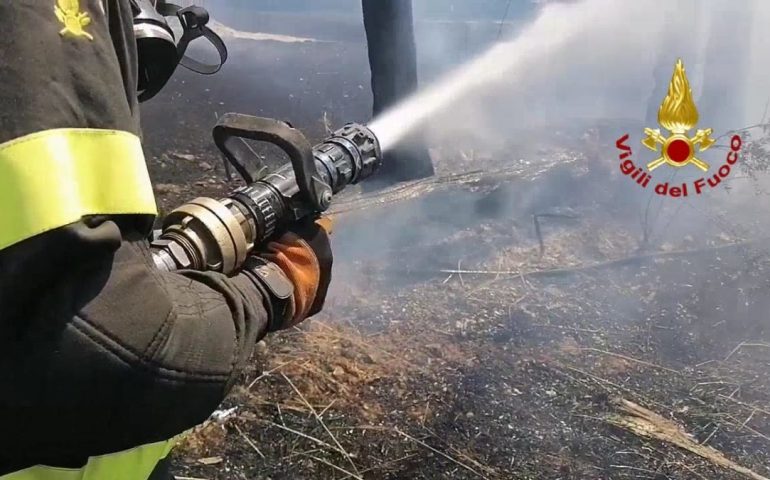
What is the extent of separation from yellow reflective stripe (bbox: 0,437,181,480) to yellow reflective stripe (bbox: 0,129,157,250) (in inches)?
19.5

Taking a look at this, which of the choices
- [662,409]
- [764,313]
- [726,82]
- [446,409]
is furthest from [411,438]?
[726,82]

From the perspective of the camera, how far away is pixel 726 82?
6301 millimetres

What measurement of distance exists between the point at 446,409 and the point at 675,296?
6.61 feet

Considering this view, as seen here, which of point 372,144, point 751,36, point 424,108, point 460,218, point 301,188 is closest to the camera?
point 301,188

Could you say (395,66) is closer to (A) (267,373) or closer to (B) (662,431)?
(A) (267,373)

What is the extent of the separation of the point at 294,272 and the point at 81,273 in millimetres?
780

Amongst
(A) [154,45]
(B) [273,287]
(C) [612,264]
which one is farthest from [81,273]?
(C) [612,264]

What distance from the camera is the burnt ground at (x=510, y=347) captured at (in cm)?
271

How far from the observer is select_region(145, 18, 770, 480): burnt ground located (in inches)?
107

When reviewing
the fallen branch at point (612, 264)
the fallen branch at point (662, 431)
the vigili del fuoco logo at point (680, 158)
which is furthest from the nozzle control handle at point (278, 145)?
the vigili del fuoco logo at point (680, 158)

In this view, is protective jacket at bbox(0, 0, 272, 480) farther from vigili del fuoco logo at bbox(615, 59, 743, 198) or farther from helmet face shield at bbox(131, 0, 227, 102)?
vigili del fuoco logo at bbox(615, 59, 743, 198)

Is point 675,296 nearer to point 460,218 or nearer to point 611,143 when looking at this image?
point 460,218

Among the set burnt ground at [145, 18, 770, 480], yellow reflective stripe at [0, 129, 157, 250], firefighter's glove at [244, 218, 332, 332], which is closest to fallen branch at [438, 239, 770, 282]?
burnt ground at [145, 18, 770, 480]

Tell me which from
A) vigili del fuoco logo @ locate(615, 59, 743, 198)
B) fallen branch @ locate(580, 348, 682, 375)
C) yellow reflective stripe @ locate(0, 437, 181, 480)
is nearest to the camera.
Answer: yellow reflective stripe @ locate(0, 437, 181, 480)
